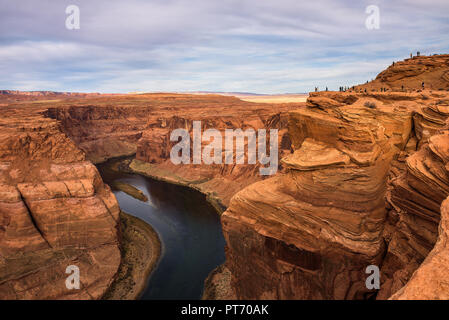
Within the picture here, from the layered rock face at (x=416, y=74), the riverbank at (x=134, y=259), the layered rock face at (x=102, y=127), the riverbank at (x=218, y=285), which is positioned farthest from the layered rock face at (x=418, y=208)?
the layered rock face at (x=102, y=127)

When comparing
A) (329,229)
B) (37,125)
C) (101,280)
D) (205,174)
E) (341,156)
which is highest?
(37,125)

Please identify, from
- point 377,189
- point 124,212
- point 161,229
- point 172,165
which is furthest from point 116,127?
point 377,189

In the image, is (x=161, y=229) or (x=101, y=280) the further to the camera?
(x=161, y=229)

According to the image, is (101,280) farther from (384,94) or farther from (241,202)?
(384,94)

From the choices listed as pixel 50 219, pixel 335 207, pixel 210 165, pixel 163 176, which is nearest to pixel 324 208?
pixel 335 207
